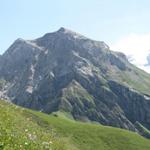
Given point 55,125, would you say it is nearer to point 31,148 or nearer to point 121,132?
point 121,132

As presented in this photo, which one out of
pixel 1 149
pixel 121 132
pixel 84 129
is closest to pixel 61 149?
pixel 1 149

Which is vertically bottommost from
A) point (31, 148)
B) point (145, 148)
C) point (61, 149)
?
point (145, 148)

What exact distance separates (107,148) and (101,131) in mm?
12289

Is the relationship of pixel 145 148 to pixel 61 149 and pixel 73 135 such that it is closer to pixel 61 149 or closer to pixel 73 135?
pixel 73 135

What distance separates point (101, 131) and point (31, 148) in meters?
75.8

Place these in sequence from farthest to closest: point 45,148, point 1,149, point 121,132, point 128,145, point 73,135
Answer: point 121,132 < point 128,145 < point 73,135 < point 45,148 < point 1,149

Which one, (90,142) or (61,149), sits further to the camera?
(90,142)

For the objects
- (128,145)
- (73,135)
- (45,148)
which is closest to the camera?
(45,148)

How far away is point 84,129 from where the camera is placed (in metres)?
88.9

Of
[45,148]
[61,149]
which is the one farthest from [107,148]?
[45,148]

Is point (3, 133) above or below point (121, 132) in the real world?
above

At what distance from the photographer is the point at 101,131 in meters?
93.6

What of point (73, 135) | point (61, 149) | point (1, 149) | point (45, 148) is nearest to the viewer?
point (1, 149)

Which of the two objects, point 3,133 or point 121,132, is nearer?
point 3,133
